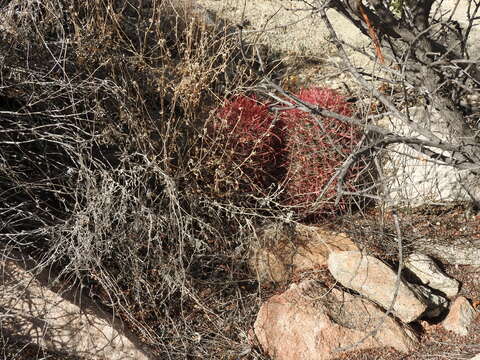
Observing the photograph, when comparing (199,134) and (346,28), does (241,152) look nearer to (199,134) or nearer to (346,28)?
(199,134)

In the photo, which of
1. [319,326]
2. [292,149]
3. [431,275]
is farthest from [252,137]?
[431,275]

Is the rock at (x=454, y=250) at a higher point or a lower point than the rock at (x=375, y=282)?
higher

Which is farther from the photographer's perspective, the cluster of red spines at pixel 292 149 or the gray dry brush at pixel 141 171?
the cluster of red spines at pixel 292 149

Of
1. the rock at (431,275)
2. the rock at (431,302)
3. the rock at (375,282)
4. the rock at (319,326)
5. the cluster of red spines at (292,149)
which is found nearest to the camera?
the rock at (319,326)

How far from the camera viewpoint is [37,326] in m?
3.43

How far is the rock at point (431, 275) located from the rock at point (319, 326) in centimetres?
53

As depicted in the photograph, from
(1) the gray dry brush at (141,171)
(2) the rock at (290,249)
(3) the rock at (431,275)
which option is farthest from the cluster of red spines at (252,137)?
(3) the rock at (431,275)

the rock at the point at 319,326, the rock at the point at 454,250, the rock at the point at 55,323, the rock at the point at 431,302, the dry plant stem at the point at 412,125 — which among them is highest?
the dry plant stem at the point at 412,125

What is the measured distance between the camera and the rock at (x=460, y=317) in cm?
366

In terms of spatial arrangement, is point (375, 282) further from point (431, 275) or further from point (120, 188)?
point (120, 188)

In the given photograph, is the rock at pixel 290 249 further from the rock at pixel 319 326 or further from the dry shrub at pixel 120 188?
Answer: the rock at pixel 319 326

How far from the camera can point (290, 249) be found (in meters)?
4.11

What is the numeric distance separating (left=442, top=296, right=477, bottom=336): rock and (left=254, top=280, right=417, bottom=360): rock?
274mm

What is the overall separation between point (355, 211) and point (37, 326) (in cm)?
232
